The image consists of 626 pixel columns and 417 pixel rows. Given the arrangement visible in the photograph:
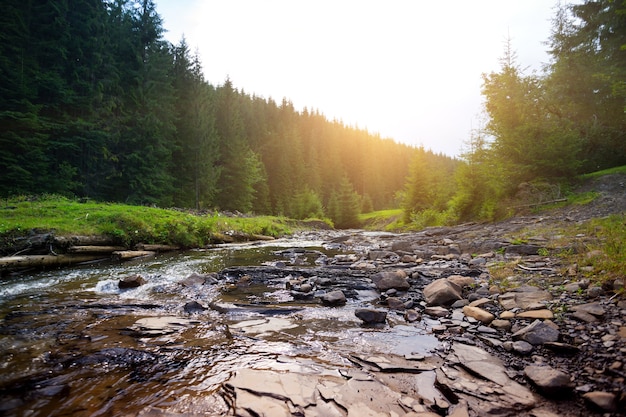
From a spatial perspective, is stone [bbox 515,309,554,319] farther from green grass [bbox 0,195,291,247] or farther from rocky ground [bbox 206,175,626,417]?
green grass [bbox 0,195,291,247]

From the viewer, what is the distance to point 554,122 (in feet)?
54.8

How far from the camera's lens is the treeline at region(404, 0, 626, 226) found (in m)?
15.3

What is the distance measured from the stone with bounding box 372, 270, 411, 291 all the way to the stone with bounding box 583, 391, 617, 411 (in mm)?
3902

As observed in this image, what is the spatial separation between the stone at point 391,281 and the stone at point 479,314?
5.81 ft

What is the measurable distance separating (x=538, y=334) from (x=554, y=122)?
1894 cm

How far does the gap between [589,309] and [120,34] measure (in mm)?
34940

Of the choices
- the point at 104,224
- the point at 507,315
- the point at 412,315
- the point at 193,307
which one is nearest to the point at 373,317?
the point at 412,315

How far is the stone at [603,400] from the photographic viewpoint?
2.13m

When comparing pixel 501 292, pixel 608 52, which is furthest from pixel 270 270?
pixel 608 52

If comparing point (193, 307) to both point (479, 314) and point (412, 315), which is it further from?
point (479, 314)

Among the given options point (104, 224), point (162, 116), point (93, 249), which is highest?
point (162, 116)

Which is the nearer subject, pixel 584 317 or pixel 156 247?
pixel 584 317

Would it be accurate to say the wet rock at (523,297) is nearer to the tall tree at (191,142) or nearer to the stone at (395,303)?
the stone at (395,303)

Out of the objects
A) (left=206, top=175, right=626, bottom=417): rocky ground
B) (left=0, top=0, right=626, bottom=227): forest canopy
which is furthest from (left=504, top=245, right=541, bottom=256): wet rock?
(left=0, top=0, right=626, bottom=227): forest canopy
